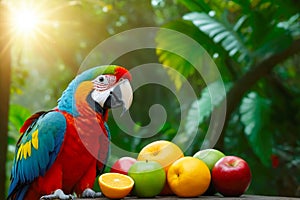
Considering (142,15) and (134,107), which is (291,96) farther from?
(142,15)

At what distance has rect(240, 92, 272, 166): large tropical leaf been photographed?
8.59ft

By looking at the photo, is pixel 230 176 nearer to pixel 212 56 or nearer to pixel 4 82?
pixel 4 82

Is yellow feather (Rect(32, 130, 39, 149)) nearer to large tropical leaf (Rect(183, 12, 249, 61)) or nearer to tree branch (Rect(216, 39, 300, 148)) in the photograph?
large tropical leaf (Rect(183, 12, 249, 61))

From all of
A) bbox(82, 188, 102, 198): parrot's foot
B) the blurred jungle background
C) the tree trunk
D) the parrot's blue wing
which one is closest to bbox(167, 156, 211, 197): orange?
bbox(82, 188, 102, 198): parrot's foot

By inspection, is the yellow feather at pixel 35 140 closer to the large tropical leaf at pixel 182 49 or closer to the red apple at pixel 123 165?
the red apple at pixel 123 165

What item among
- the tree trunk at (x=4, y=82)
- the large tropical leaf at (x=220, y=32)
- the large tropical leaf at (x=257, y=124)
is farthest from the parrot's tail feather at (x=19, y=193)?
the large tropical leaf at (x=257, y=124)

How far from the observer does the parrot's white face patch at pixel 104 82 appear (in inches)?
47.3

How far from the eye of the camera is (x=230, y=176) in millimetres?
1139

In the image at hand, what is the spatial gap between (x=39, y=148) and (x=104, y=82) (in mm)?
240

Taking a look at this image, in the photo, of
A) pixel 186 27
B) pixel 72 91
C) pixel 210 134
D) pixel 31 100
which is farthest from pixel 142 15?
pixel 31 100

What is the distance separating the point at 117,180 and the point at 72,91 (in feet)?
0.92

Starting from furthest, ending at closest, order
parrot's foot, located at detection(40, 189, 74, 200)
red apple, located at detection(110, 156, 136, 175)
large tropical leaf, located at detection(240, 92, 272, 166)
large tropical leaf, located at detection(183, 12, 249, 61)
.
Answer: large tropical leaf, located at detection(240, 92, 272, 166) → large tropical leaf, located at detection(183, 12, 249, 61) → red apple, located at detection(110, 156, 136, 175) → parrot's foot, located at detection(40, 189, 74, 200)

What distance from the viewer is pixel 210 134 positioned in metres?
2.50

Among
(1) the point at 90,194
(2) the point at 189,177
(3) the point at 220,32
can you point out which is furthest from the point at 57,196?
(3) the point at 220,32
